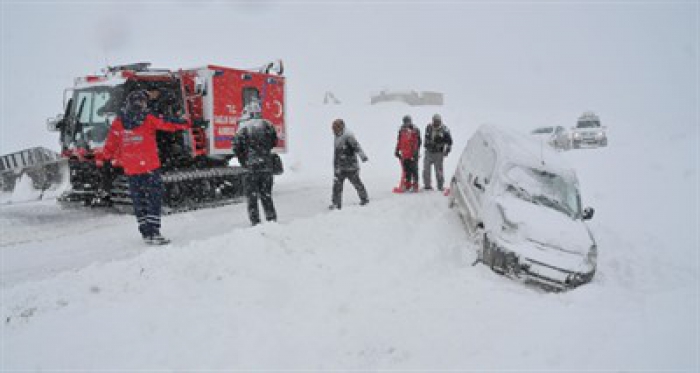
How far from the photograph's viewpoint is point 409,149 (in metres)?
11.4

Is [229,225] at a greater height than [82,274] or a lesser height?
lesser

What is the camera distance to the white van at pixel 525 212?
6038 millimetres

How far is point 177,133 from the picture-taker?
33.3 ft

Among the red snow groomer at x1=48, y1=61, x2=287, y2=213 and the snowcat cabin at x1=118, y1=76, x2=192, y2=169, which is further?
the snowcat cabin at x1=118, y1=76, x2=192, y2=169

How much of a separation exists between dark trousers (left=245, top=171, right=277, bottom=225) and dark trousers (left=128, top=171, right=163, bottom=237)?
1248 mm

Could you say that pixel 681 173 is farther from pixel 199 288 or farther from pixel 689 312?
pixel 199 288

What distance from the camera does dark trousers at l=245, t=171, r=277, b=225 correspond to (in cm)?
727

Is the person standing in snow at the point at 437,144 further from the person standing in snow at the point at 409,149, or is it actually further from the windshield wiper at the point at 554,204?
the windshield wiper at the point at 554,204

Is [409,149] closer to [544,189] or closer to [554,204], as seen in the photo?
[544,189]

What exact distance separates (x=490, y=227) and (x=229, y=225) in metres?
4.27

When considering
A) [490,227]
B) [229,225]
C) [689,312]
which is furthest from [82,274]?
[689,312]

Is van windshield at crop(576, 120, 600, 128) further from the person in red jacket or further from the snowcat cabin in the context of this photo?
the person in red jacket

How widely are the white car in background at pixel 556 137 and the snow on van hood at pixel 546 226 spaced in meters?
17.8

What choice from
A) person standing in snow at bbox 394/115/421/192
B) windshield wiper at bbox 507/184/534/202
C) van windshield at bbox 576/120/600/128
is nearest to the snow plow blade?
person standing in snow at bbox 394/115/421/192
